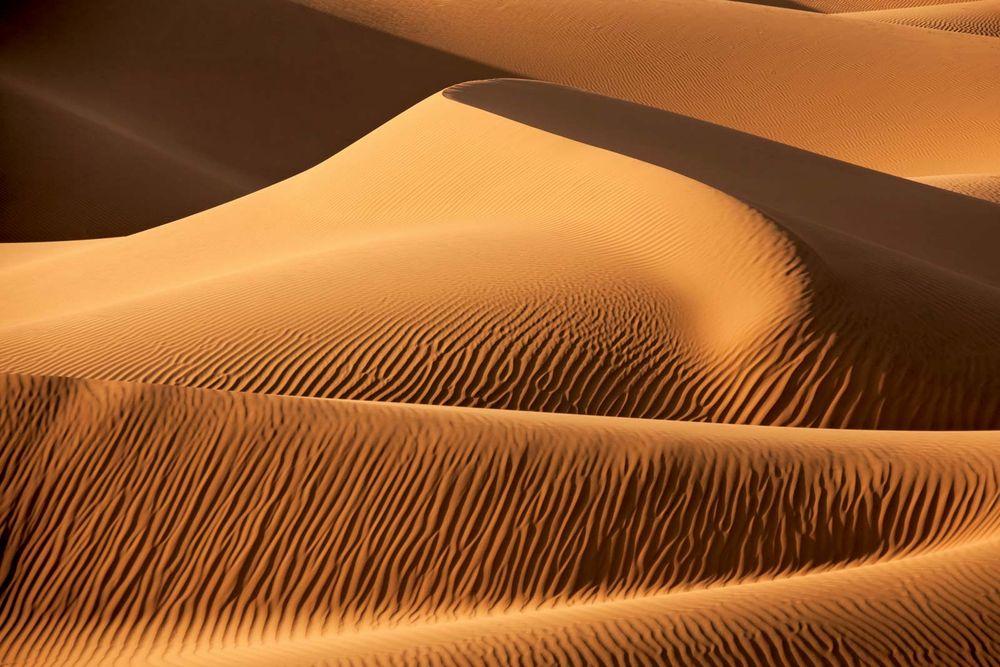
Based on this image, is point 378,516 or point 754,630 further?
point 378,516

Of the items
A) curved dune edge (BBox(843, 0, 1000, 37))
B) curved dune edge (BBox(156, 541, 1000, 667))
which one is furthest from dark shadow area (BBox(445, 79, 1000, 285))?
curved dune edge (BBox(843, 0, 1000, 37))

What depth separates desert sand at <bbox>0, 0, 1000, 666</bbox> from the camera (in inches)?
189

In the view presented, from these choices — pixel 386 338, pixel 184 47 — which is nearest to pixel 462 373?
pixel 386 338

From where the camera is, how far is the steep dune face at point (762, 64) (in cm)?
2231

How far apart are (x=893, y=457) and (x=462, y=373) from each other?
334cm

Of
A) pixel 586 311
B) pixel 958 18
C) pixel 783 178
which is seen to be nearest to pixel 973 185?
pixel 783 178

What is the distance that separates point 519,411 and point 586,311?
235cm

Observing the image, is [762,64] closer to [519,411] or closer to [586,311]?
[586,311]

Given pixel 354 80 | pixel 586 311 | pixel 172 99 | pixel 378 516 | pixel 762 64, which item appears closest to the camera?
pixel 378 516

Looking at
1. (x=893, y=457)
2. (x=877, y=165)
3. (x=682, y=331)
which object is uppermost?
(x=893, y=457)

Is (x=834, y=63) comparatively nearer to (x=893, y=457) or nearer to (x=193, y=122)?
(x=193, y=122)

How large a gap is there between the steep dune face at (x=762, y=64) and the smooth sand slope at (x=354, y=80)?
5 centimetres

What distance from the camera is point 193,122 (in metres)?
24.8

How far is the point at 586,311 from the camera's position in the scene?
28.9 ft
